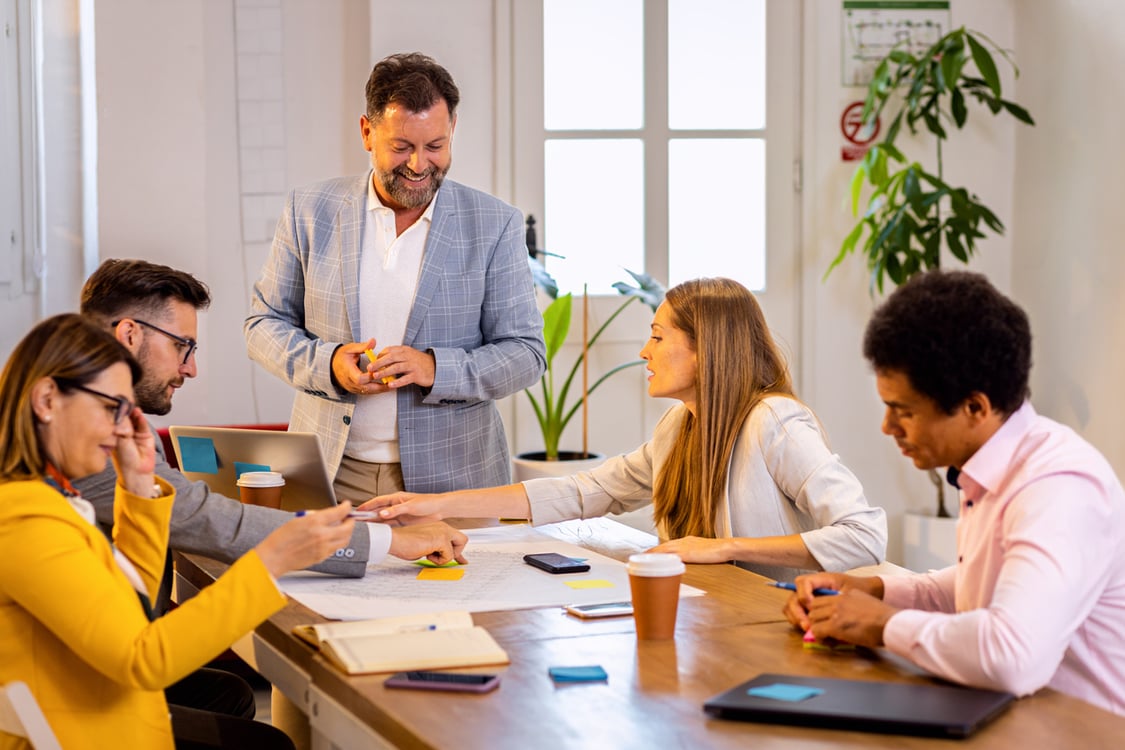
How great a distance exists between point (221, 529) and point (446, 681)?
73 centimetres

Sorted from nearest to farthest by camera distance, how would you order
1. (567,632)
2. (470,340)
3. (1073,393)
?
(567,632), (470,340), (1073,393)

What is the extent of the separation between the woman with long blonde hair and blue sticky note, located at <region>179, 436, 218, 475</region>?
13.6 inches

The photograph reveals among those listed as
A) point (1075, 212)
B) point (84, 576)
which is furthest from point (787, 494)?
point (1075, 212)

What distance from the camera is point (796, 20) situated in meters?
4.61

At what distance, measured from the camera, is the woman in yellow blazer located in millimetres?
1381

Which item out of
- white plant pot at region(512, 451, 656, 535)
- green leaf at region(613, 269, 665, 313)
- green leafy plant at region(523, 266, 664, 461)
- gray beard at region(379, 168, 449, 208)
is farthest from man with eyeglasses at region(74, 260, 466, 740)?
green leaf at region(613, 269, 665, 313)

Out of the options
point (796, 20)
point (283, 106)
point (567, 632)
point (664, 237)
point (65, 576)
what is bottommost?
point (567, 632)

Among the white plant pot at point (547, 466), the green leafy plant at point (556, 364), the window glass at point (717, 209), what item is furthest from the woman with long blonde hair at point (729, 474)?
the window glass at point (717, 209)

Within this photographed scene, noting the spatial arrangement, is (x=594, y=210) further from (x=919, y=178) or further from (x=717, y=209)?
(x=919, y=178)

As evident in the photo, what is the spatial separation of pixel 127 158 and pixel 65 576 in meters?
3.03

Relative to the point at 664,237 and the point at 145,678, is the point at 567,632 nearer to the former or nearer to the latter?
the point at 145,678

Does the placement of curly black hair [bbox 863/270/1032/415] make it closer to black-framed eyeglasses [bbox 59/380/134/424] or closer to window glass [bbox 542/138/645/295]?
black-framed eyeglasses [bbox 59/380/134/424]

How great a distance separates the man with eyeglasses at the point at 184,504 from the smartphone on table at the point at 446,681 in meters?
0.59

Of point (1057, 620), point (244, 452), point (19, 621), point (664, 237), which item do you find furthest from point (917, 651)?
point (664, 237)
